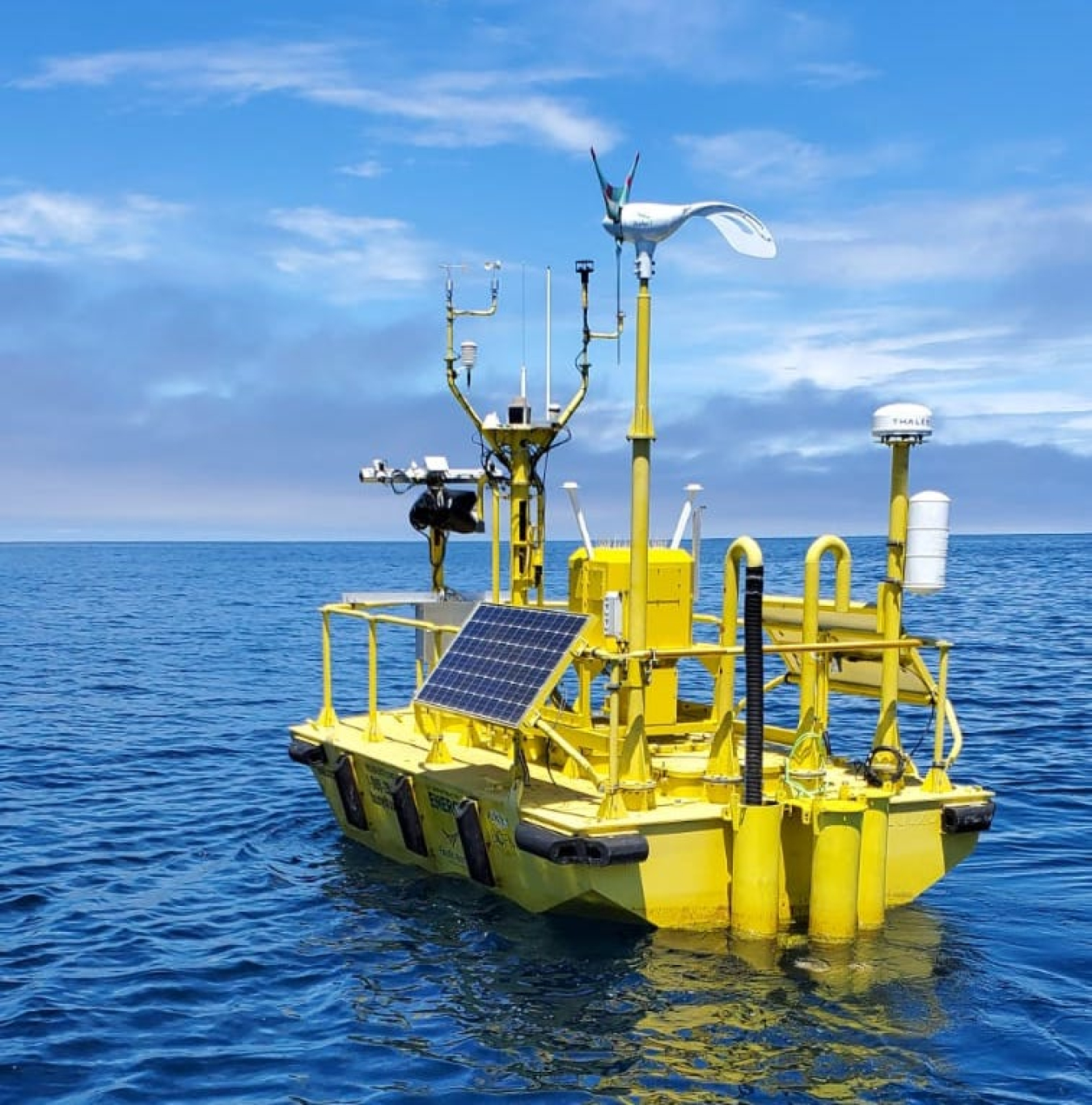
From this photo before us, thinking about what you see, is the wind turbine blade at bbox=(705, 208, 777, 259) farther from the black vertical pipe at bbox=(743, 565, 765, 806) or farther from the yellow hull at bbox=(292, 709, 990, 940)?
the yellow hull at bbox=(292, 709, 990, 940)

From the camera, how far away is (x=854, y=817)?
11742mm

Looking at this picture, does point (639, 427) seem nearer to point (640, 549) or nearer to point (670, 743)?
point (640, 549)

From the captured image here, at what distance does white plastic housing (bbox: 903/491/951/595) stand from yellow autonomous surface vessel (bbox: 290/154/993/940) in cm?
2

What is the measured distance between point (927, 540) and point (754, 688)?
2334mm

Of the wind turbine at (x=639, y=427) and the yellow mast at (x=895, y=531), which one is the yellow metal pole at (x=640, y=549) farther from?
the yellow mast at (x=895, y=531)

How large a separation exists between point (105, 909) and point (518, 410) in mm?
7183

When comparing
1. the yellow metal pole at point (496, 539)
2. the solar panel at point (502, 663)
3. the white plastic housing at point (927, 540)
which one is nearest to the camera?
the solar panel at point (502, 663)

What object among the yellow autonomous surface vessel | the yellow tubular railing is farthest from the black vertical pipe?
the yellow tubular railing

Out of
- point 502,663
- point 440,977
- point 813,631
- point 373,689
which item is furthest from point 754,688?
point 373,689

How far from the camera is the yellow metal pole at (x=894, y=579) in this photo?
42.1ft

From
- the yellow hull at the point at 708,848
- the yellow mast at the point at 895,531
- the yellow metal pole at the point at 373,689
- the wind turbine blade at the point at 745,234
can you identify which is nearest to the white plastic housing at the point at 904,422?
the yellow mast at the point at 895,531

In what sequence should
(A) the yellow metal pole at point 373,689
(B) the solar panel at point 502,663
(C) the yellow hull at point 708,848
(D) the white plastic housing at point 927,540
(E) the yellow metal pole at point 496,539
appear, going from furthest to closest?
(E) the yellow metal pole at point 496,539
(A) the yellow metal pole at point 373,689
(D) the white plastic housing at point 927,540
(B) the solar panel at point 502,663
(C) the yellow hull at point 708,848

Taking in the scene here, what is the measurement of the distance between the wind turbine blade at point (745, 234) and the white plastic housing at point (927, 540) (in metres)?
2.82

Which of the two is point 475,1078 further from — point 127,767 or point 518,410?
point 127,767
